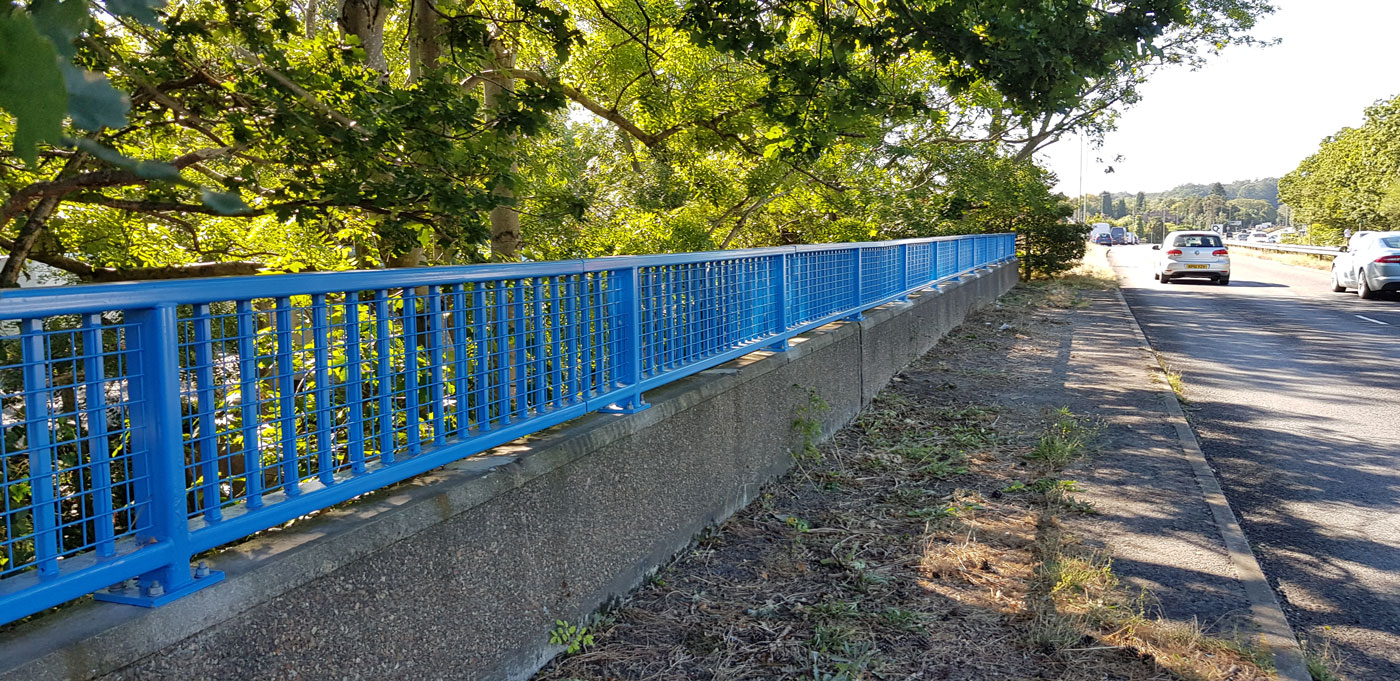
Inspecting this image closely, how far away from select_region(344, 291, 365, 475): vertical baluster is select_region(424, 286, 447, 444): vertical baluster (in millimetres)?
304

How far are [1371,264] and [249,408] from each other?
24.4 m

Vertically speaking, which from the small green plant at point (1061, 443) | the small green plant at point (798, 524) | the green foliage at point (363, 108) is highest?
the green foliage at point (363, 108)

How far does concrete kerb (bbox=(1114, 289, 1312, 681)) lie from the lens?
12.0 ft

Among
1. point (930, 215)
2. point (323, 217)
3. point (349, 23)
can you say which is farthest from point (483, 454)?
point (930, 215)

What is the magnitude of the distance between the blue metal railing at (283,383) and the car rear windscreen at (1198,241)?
26513mm

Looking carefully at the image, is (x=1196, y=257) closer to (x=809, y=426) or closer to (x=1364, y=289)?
(x=1364, y=289)

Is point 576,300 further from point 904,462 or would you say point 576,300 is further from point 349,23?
point 349,23

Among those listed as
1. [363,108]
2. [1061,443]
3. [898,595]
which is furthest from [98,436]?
[1061,443]

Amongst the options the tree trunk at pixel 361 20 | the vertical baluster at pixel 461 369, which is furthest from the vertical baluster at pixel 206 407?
the tree trunk at pixel 361 20

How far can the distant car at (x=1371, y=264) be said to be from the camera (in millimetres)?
20578

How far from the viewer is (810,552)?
4961mm

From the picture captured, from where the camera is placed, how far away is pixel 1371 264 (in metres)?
20.9

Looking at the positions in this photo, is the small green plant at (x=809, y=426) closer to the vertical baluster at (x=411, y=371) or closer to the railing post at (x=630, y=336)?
the railing post at (x=630, y=336)

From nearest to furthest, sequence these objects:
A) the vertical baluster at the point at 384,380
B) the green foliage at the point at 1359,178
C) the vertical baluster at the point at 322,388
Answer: the vertical baluster at the point at 322,388 → the vertical baluster at the point at 384,380 → the green foliage at the point at 1359,178
